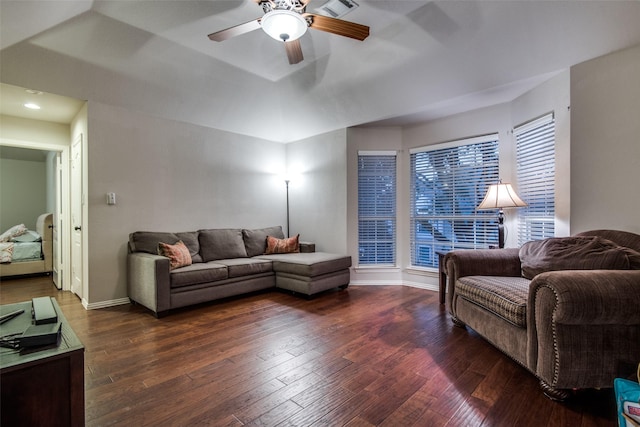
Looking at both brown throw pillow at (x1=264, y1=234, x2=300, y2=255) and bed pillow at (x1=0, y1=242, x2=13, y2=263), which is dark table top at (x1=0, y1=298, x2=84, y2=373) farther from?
bed pillow at (x1=0, y1=242, x2=13, y2=263)

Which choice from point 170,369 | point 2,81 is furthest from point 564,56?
point 2,81

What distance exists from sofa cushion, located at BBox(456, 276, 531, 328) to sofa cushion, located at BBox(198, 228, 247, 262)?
2.99 metres

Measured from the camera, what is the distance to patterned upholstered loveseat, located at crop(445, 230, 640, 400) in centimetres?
161

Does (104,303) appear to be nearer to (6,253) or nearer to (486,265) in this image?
(6,253)

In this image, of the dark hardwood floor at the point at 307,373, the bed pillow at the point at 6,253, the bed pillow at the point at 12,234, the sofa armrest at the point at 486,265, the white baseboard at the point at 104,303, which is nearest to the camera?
the dark hardwood floor at the point at 307,373

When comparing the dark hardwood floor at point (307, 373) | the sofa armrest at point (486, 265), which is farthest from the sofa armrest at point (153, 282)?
the sofa armrest at point (486, 265)

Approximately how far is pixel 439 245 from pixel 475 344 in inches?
75.6

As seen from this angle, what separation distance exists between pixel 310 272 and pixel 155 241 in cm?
197

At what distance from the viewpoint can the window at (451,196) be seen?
12.6 ft

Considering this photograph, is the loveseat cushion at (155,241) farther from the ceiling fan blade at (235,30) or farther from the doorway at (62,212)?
the ceiling fan blade at (235,30)

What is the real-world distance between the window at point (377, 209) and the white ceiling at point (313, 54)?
66 cm

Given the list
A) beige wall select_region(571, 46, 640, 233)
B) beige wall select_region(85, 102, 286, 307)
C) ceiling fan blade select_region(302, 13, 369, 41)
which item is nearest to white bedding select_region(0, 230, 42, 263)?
beige wall select_region(85, 102, 286, 307)

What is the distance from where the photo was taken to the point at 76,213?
394 cm

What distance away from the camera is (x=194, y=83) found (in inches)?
146
